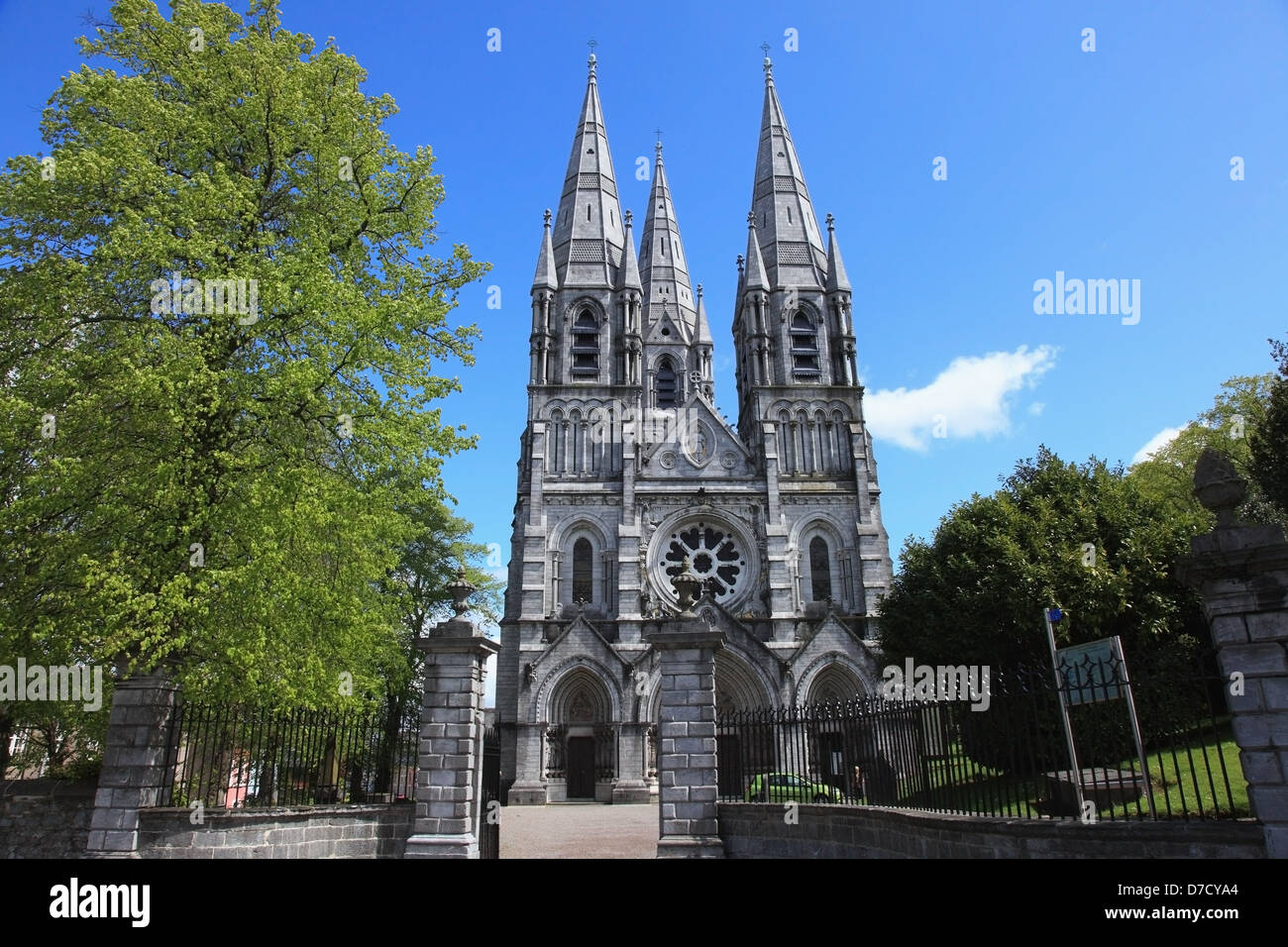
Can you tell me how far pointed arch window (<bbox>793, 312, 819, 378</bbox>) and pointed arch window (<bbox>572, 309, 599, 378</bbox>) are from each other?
933 centimetres

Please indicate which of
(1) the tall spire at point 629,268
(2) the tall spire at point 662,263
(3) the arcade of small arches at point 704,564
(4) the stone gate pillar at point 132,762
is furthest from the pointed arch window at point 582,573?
(4) the stone gate pillar at point 132,762

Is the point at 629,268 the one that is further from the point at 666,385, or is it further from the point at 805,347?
the point at 666,385

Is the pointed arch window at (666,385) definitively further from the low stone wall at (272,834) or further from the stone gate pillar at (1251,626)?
the stone gate pillar at (1251,626)

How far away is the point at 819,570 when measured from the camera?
3428 centimetres

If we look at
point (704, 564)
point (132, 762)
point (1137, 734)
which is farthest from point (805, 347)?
point (132, 762)

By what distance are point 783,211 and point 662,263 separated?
13.0 metres

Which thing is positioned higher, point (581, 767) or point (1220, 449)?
point (1220, 449)

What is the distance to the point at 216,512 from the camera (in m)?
11.5

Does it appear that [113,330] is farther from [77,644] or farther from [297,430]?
[77,644]

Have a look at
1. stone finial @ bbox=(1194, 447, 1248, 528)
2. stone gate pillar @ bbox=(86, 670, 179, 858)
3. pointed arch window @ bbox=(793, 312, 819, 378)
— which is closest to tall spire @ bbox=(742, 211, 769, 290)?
pointed arch window @ bbox=(793, 312, 819, 378)

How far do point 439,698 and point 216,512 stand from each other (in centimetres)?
418
